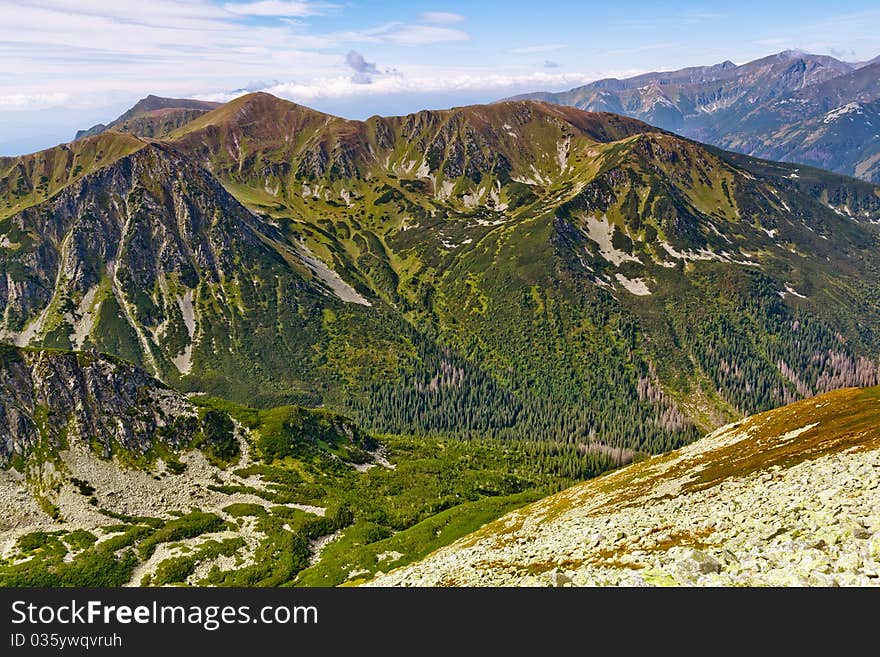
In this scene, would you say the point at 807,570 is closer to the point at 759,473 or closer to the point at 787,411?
the point at 759,473

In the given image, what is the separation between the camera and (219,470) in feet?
486

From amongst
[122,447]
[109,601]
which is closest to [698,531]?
[109,601]

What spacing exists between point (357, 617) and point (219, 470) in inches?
5572

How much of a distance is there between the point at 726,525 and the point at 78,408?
162 m

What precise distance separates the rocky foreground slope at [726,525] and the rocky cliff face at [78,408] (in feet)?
364

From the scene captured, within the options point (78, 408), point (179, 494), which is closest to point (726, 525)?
point (179, 494)

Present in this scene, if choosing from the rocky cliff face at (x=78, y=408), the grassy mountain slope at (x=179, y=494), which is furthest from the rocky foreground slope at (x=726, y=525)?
the rocky cliff face at (x=78, y=408)

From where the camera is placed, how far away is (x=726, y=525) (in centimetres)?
4650

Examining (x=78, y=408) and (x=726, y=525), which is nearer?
(x=726, y=525)

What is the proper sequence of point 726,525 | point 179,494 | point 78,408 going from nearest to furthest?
point 726,525 → point 179,494 → point 78,408

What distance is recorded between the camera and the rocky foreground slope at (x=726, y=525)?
33812mm

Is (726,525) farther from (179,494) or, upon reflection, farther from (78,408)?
(78,408)

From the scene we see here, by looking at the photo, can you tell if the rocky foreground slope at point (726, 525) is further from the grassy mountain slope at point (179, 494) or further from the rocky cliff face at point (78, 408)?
the rocky cliff face at point (78, 408)

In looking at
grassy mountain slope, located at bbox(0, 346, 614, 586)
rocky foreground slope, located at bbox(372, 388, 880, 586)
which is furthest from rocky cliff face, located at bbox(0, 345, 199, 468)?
rocky foreground slope, located at bbox(372, 388, 880, 586)
